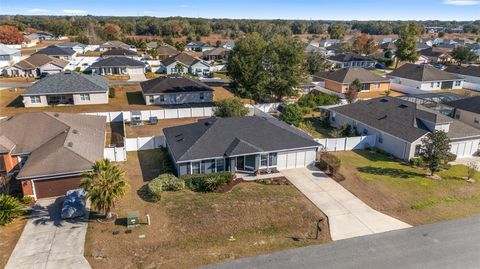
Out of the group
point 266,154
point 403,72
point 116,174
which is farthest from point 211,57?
point 116,174

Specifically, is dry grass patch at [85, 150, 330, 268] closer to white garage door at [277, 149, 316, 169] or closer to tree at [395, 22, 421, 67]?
white garage door at [277, 149, 316, 169]

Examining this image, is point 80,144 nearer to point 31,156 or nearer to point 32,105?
point 31,156

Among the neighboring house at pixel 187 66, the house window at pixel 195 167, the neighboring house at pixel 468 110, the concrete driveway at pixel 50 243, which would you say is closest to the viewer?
the concrete driveway at pixel 50 243

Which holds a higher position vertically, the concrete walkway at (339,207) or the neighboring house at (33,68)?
the neighboring house at (33,68)

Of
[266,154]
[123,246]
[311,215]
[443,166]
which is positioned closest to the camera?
[123,246]

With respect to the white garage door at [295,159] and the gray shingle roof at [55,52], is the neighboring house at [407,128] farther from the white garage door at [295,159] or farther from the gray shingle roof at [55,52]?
the gray shingle roof at [55,52]

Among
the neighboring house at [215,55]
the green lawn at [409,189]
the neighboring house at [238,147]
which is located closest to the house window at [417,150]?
the green lawn at [409,189]
